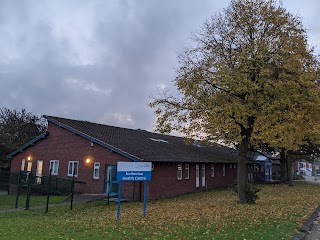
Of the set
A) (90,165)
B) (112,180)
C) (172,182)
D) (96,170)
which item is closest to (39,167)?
(90,165)

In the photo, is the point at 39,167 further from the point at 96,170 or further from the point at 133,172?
the point at 133,172

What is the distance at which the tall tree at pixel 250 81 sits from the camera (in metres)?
14.7

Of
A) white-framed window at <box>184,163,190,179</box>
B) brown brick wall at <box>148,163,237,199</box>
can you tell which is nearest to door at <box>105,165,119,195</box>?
brown brick wall at <box>148,163,237,199</box>

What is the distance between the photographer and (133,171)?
13430 mm

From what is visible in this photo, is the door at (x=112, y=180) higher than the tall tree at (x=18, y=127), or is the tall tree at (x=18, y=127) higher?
the tall tree at (x=18, y=127)

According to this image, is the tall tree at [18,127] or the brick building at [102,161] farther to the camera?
the tall tree at [18,127]

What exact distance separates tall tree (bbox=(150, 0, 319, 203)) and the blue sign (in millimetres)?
4384

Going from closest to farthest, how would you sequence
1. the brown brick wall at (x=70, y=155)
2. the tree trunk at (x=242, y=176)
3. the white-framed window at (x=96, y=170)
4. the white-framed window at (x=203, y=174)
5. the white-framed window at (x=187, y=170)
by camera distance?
the tree trunk at (x=242, y=176) → the brown brick wall at (x=70, y=155) → the white-framed window at (x=96, y=170) → the white-framed window at (x=187, y=170) → the white-framed window at (x=203, y=174)

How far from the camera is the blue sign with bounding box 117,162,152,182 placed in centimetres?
1316

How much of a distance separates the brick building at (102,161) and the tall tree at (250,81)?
263 inches

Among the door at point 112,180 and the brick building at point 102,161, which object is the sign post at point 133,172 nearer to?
the brick building at point 102,161

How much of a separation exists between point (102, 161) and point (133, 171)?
36.3ft

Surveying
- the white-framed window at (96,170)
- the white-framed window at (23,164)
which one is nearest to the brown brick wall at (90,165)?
the white-framed window at (96,170)

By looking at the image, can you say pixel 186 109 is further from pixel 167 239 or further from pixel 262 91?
pixel 167 239
